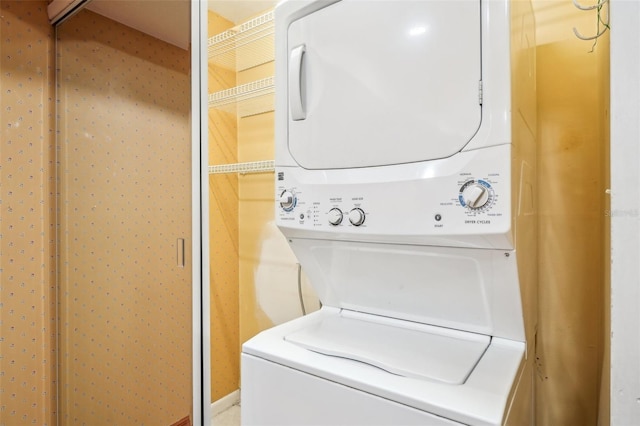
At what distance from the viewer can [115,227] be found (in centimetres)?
164

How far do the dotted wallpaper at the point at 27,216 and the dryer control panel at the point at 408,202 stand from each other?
1181 millimetres

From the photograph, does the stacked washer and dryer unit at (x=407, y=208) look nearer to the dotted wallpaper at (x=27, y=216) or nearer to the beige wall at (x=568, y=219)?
the beige wall at (x=568, y=219)

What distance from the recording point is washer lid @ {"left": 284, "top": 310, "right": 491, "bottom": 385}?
3.15ft

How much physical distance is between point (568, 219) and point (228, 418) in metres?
2.21

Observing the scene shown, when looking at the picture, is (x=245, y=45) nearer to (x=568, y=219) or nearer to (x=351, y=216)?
(x=351, y=216)

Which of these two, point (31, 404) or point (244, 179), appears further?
point (244, 179)

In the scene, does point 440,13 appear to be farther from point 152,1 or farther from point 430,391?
point 152,1

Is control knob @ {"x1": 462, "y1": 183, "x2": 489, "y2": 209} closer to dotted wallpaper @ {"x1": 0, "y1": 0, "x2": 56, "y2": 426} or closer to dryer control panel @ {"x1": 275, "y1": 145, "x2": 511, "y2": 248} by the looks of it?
dryer control panel @ {"x1": 275, "y1": 145, "x2": 511, "y2": 248}

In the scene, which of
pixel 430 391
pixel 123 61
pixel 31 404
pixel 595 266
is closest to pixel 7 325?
pixel 31 404

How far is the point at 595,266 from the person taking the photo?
1.37 m

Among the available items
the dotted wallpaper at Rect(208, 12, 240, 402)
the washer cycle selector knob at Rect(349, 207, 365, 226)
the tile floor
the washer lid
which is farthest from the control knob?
the tile floor

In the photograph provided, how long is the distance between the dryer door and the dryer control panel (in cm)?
5

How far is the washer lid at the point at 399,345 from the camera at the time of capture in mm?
960

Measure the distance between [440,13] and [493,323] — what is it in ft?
3.08
